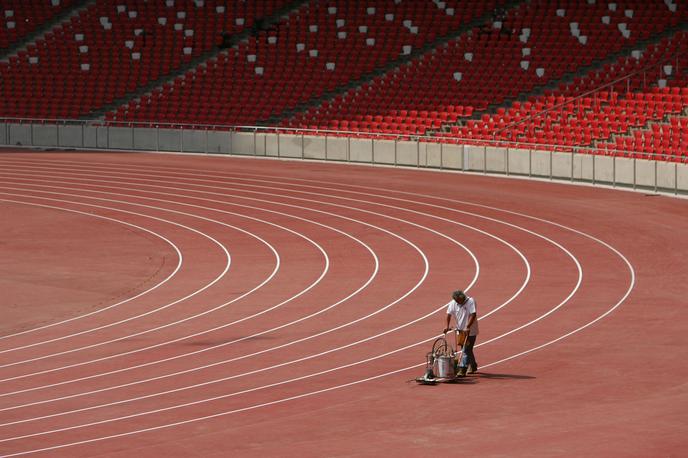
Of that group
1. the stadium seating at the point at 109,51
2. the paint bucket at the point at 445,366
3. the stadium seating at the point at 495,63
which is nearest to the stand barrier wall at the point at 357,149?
the stadium seating at the point at 495,63

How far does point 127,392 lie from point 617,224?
58.2 feet

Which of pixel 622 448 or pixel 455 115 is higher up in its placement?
pixel 455 115

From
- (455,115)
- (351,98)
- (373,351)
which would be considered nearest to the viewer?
(373,351)

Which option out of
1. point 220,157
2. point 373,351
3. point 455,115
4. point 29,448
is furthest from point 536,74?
point 29,448

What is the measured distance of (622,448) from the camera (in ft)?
49.8

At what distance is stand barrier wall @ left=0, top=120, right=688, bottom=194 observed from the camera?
40031 mm

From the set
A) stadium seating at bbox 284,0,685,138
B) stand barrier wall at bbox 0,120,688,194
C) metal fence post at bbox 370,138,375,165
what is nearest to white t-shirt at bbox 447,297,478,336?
stand barrier wall at bbox 0,120,688,194

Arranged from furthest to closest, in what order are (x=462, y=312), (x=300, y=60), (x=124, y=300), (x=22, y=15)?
(x=22, y=15), (x=300, y=60), (x=124, y=300), (x=462, y=312)

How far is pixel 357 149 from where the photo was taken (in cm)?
4778

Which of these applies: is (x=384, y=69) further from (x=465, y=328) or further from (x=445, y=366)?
(x=445, y=366)

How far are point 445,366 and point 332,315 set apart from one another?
5681 millimetres

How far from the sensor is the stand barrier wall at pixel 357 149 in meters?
40.0

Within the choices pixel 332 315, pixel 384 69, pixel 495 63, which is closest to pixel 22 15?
pixel 384 69

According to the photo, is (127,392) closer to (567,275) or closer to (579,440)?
(579,440)
